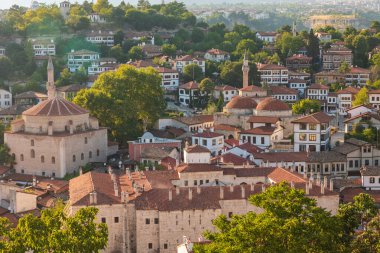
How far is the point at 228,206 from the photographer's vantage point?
3356cm

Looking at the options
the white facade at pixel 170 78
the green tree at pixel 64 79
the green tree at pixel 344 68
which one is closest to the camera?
the white facade at pixel 170 78

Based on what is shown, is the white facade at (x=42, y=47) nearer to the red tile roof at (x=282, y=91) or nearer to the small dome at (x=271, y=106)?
the red tile roof at (x=282, y=91)

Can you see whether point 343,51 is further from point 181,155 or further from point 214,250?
point 214,250

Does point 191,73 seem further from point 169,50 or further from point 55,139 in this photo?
point 55,139

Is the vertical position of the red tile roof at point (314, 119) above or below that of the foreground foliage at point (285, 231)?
below

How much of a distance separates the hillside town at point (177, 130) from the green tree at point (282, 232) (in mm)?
100

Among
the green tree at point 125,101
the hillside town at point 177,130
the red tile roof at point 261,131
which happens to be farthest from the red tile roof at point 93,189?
the red tile roof at point 261,131

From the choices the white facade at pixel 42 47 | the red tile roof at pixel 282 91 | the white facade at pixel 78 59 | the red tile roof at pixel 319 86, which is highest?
the white facade at pixel 42 47

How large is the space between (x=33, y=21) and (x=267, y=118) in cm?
4799

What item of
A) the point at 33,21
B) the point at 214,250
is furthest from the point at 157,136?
the point at 33,21

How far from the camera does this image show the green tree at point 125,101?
5447 cm

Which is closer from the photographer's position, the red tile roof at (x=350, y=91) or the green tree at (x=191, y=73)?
the red tile roof at (x=350, y=91)

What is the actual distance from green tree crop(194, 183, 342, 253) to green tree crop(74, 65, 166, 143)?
30261 millimetres

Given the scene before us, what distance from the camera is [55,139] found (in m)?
46.8
